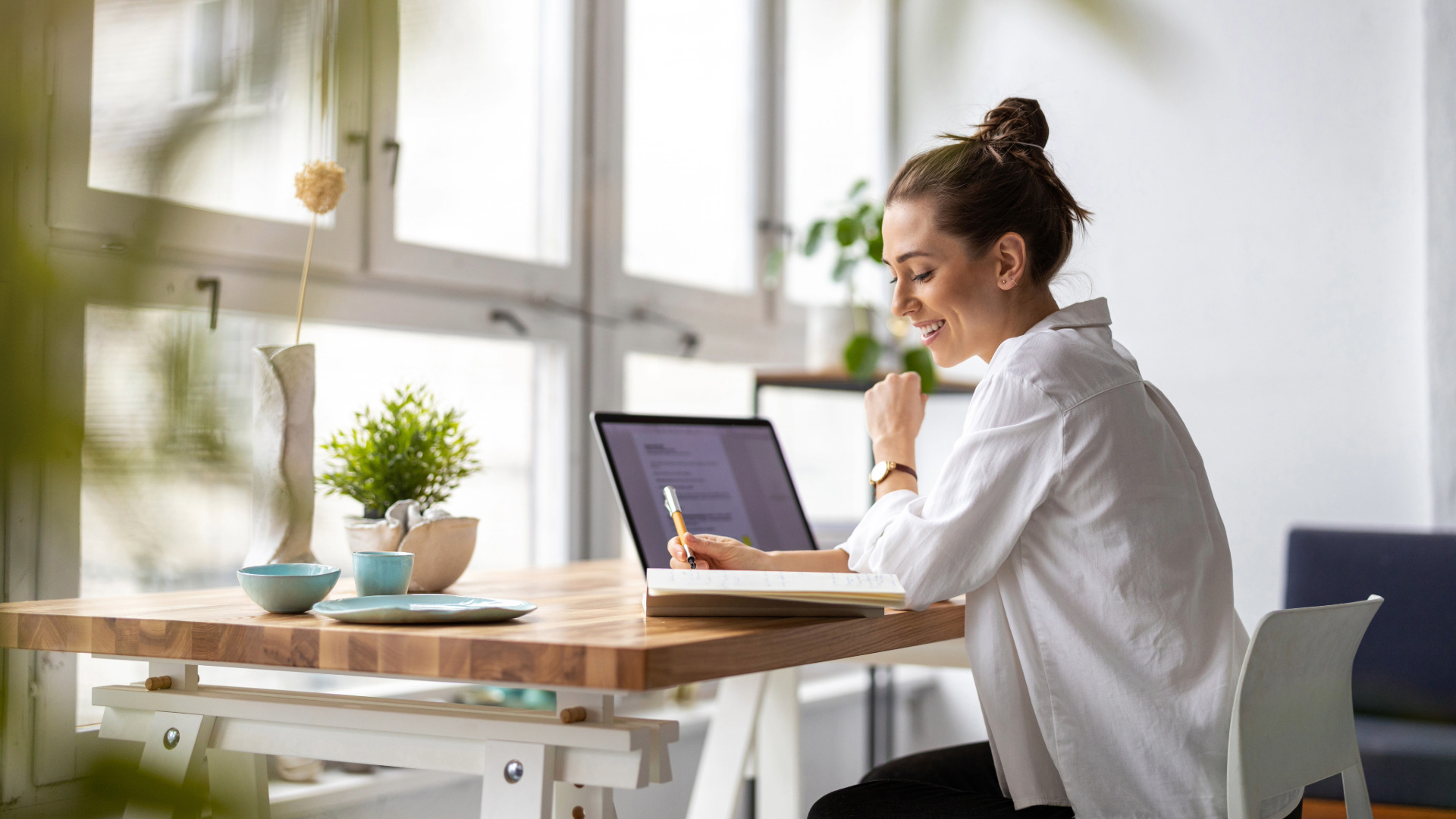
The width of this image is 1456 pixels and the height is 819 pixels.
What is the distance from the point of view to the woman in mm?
1072

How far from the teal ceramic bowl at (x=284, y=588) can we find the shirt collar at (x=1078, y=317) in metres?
0.73

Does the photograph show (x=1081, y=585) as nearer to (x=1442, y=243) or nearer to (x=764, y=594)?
(x=764, y=594)

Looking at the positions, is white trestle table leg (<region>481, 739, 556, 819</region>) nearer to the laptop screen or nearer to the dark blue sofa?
the laptop screen

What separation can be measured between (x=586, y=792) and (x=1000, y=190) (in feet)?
2.39

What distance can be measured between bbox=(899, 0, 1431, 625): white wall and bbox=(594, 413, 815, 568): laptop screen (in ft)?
4.06

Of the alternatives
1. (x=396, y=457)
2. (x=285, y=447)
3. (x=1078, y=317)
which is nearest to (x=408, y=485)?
(x=396, y=457)

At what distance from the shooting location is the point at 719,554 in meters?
1.15

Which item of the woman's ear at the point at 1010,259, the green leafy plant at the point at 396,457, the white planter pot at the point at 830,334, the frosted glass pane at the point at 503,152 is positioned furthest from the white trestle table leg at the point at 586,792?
the white planter pot at the point at 830,334

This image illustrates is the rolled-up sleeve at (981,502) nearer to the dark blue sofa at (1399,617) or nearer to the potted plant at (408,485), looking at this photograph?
the potted plant at (408,485)

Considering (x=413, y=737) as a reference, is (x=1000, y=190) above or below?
above

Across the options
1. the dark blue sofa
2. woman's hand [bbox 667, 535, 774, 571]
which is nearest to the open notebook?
woman's hand [bbox 667, 535, 774, 571]

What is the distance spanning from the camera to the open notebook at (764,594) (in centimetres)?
96

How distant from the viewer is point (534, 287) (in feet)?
7.72

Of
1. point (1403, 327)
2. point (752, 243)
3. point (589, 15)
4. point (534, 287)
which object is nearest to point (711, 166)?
point (752, 243)
